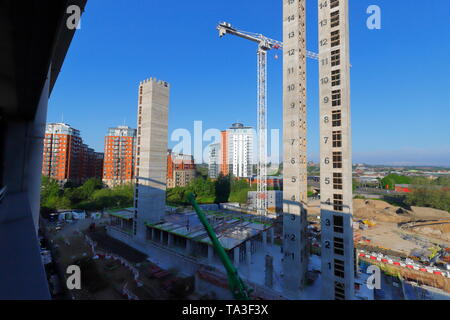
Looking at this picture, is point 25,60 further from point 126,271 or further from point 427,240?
point 427,240

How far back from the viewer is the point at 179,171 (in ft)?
228

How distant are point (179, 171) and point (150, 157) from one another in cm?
4364

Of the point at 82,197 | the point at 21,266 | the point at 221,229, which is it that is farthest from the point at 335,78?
the point at 82,197

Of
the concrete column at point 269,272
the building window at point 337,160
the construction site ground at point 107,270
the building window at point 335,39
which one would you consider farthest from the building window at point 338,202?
the construction site ground at point 107,270

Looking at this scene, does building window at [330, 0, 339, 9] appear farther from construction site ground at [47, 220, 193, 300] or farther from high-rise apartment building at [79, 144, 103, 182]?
high-rise apartment building at [79, 144, 103, 182]

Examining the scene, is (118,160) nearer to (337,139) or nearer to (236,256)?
(236,256)

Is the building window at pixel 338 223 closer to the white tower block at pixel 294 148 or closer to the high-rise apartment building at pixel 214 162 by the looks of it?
the white tower block at pixel 294 148

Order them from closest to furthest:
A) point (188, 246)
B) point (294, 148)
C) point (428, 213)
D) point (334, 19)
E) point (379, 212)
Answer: point (334, 19) < point (294, 148) < point (188, 246) < point (428, 213) < point (379, 212)

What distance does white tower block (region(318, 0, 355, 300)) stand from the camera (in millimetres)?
14086

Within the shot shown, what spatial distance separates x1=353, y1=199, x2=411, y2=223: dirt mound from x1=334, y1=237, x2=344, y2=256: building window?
44785mm

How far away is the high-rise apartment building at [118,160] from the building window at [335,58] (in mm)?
61532
